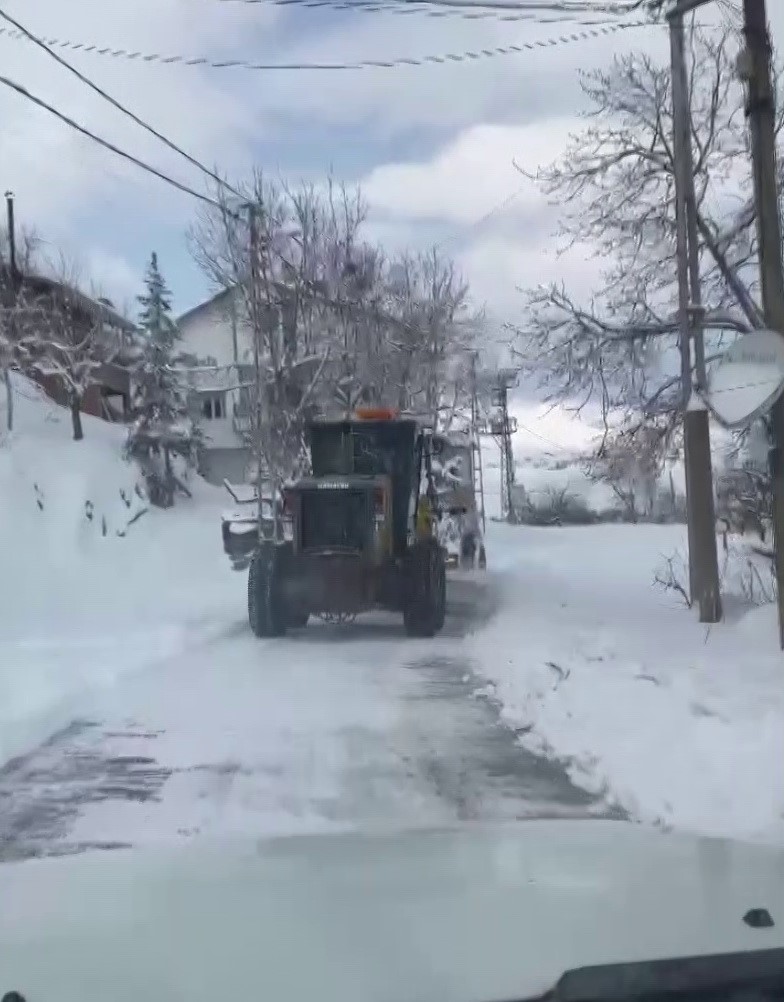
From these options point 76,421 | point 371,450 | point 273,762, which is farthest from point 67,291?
point 273,762

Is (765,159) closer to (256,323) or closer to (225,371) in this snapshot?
(256,323)

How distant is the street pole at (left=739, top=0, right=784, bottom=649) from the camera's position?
38.2ft

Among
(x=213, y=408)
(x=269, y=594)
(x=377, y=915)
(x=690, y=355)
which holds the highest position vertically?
(x=213, y=408)

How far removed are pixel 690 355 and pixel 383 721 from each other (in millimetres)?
7560

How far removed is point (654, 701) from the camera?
1123 cm

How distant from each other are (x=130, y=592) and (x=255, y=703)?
16.0 m

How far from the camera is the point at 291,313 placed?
3438cm

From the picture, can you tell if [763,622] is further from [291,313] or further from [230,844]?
[291,313]

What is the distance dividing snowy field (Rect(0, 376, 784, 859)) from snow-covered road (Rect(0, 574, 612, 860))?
1.1 inches

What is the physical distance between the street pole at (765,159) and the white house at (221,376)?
2306cm

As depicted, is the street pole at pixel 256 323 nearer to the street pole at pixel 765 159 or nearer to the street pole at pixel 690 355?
the street pole at pixel 690 355

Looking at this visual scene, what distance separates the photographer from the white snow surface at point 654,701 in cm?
803

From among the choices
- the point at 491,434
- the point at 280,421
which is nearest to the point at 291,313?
the point at 280,421

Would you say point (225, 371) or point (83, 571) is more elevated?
point (225, 371)
